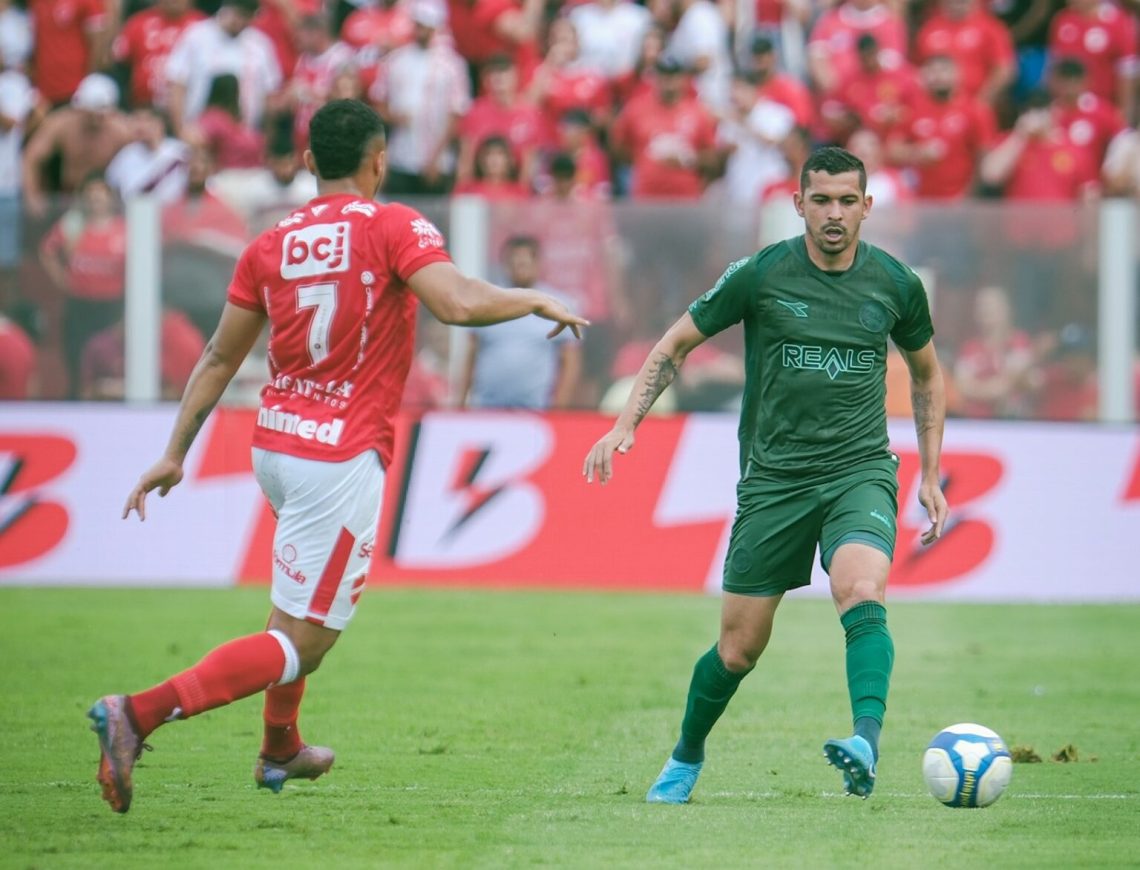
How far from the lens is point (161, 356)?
15477 millimetres

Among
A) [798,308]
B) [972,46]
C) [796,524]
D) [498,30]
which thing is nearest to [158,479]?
[796,524]

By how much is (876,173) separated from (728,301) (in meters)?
9.74

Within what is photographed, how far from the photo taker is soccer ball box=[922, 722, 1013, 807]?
22.5 feet

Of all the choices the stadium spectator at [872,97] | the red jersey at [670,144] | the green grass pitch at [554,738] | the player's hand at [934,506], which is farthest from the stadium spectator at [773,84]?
the player's hand at [934,506]

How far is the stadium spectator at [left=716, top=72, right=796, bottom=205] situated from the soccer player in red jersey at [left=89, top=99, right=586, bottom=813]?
33.7 feet

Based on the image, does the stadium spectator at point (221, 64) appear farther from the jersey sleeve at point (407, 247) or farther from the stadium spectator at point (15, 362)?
the jersey sleeve at point (407, 247)

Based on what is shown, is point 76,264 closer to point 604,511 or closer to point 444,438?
point 444,438

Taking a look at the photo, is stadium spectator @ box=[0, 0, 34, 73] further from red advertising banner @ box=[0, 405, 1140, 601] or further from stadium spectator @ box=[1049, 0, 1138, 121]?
stadium spectator @ box=[1049, 0, 1138, 121]

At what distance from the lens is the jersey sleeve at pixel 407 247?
6551 millimetres

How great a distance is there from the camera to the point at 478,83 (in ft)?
64.3

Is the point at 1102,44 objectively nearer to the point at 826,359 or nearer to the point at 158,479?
the point at 826,359

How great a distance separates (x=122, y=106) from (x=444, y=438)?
6.55 metres

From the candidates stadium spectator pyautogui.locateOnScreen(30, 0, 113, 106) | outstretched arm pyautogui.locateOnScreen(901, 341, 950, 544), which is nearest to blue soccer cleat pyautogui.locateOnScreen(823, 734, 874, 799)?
outstretched arm pyautogui.locateOnScreen(901, 341, 950, 544)

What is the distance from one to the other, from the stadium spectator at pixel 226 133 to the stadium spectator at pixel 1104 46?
7785 millimetres
